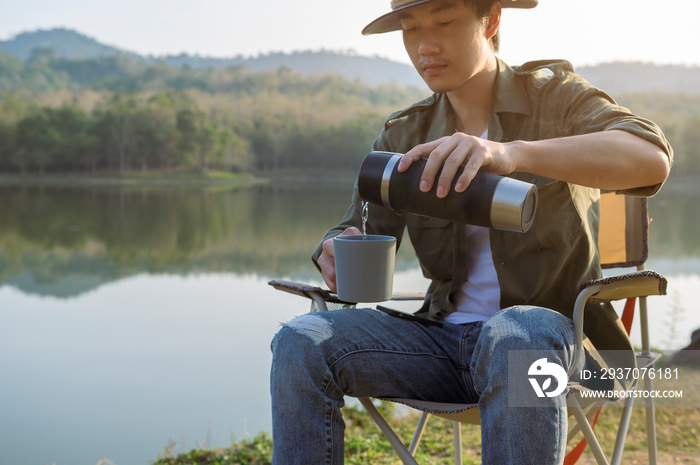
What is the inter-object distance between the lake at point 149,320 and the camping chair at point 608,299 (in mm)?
1700

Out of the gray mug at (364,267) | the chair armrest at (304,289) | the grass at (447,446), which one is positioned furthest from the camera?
the grass at (447,446)

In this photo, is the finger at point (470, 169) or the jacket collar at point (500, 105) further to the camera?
the jacket collar at point (500, 105)

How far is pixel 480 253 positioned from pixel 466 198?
1.31 ft

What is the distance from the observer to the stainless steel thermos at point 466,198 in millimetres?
999

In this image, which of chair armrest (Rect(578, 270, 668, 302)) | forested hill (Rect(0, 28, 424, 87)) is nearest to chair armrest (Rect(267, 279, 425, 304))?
chair armrest (Rect(578, 270, 668, 302))

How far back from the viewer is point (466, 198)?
1022 mm

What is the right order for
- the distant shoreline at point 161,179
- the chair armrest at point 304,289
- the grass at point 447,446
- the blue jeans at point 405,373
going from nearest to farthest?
1. the blue jeans at point 405,373
2. the chair armrest at point 304,289
3. the grass at point 447,446
4. the distant shoreline at point 161,179

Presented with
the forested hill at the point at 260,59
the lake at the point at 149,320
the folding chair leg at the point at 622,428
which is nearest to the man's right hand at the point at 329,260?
the folding chair leg at the point at 622,428

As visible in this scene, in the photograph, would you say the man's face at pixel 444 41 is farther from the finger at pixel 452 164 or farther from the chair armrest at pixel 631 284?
the chair armrest at pixel 631 284

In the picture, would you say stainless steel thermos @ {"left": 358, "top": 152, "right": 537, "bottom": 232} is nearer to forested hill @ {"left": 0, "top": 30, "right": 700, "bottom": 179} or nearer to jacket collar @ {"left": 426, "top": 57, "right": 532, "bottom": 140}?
jacket collar @ {"left": 426, "top": 57, "right": 532, "bottom": 140}

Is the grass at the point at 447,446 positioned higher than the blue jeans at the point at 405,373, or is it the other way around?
the blue jeans at the point at 405,373

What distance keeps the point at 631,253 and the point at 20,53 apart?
142075mm

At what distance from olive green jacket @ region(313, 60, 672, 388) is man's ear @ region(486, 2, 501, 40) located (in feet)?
0.28

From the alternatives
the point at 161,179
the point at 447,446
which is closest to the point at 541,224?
the point at 447,446
